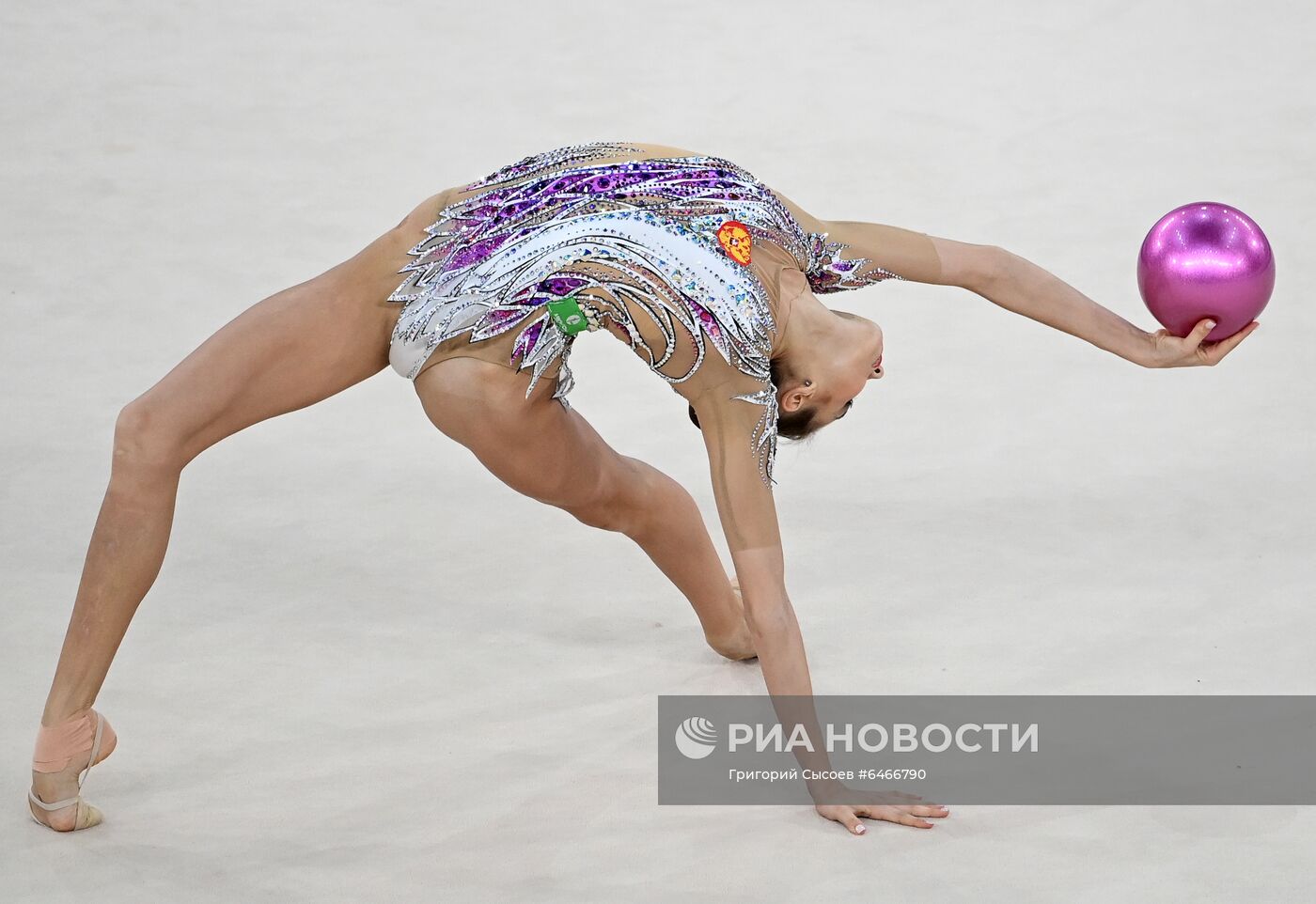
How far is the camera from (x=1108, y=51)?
23.0 ft

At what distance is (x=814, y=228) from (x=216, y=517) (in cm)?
215

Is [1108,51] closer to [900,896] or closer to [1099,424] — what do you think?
[1099,424]

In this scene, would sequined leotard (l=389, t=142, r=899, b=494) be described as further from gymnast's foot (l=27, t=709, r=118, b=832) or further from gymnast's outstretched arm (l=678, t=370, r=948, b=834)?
gymnast's foot (l=27, t=709, r=118, b=832)

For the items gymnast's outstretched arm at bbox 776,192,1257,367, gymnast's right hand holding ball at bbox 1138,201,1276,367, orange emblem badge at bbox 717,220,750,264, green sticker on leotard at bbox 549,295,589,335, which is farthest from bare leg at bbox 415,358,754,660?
gymnast's right hand holding ball at bbox 1138,201,1276,367

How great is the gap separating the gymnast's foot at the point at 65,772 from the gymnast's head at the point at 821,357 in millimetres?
1332

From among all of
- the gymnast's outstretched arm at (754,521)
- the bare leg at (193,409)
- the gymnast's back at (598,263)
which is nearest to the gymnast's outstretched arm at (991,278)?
the gymnast's back at (598,263)

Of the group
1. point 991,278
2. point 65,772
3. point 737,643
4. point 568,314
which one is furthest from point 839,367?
point 65,772

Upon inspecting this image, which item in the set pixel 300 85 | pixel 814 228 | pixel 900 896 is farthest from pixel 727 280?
pixel 300 85

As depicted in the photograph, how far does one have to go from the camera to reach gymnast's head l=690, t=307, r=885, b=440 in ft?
10.0

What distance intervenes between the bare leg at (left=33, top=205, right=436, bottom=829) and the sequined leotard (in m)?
0.09

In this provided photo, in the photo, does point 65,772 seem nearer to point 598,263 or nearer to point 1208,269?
point 598,263

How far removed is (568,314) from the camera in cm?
306

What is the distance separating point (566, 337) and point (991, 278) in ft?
2.84

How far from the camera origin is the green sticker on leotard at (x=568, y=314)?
305 centimetres
